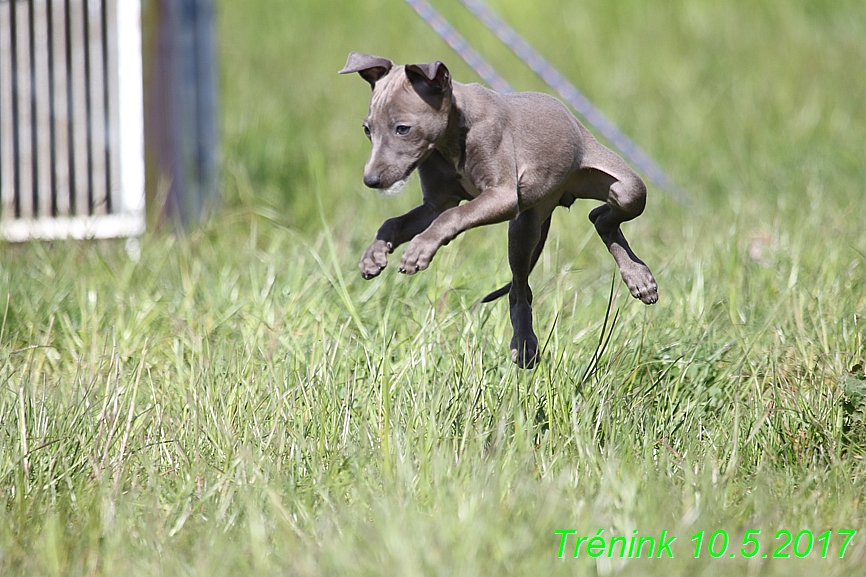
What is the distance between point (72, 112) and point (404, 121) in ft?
13.2

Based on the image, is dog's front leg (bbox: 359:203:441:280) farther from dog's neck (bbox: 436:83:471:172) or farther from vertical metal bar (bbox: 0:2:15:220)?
vertical metal bar (bbox: 0:2:15:220)

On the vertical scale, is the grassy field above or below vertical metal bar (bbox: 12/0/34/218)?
below

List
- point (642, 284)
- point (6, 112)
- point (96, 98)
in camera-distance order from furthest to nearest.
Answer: point (96, 98), point (6, 112), point (642, 284)

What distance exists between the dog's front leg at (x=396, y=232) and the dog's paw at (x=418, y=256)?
12 cm

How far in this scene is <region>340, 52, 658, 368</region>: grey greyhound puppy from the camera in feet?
6.56

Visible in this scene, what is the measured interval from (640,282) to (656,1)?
9.15m

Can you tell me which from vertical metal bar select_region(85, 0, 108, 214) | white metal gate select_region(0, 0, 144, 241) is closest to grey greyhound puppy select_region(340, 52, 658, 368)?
white metal gate select_region(0, 0, 144, 241)

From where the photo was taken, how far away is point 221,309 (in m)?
3.79

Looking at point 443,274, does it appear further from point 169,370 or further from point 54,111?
point 54,111

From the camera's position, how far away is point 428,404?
9.03 feet

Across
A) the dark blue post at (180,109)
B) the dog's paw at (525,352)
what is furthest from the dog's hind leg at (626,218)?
the dark blue post at (180,109)

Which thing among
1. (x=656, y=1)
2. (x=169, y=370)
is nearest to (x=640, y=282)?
(x=169, y=370)

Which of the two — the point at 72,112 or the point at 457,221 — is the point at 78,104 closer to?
the point at 72,112

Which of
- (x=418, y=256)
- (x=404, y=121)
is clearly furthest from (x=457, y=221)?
(x=404, y=121)
